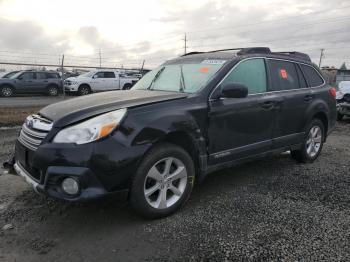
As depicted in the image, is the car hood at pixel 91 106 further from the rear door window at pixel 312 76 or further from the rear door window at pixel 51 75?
the rear door window at pixel 51 75

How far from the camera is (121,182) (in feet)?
10.6

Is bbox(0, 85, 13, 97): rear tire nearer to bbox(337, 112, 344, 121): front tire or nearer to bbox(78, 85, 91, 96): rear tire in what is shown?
bbox(78, 85, 91, 96): rear tire

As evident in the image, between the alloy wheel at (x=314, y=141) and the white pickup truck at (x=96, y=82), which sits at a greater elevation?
the white pickup truck at (x=96, y=82)

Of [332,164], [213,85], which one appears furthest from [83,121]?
[332,164]

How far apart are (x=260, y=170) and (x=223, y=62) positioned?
74.7 inches

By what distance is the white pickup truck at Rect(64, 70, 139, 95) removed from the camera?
21156 mm

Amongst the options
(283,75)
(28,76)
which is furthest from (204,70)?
(28,76)

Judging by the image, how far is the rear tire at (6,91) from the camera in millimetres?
19703

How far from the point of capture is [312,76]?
574 cm

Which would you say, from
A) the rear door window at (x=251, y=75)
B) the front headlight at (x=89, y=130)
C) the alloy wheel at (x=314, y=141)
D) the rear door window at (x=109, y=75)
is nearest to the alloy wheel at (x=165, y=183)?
the front headlight at (x=89, y=130)

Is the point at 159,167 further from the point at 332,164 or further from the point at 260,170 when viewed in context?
the point at 332,164

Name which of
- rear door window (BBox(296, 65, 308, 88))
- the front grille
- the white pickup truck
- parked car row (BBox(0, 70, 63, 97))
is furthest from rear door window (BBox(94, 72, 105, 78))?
the front grille

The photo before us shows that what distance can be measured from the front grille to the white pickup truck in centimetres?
1760

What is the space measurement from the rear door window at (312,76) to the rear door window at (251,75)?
1181mm
